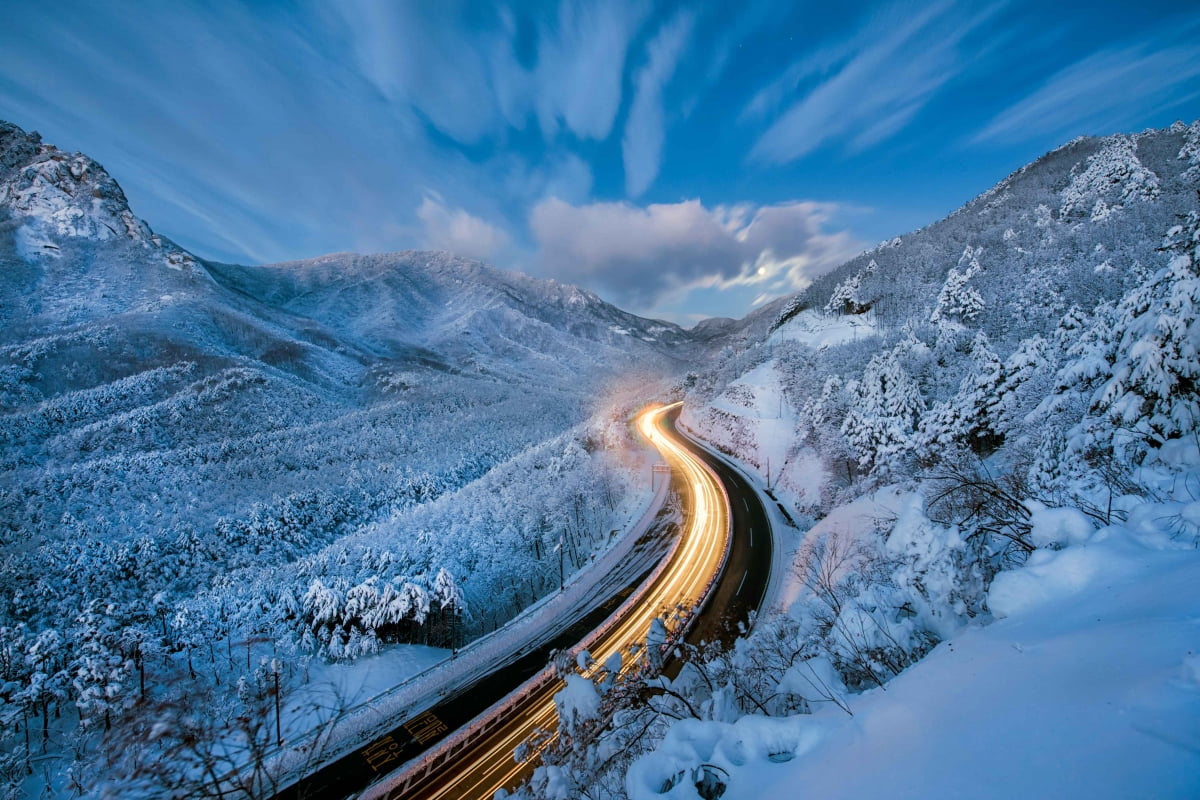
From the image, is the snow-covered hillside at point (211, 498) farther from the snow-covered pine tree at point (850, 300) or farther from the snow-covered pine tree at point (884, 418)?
the snow-covered pine tree at point (850, 300)

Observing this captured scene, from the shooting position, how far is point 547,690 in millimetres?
17219

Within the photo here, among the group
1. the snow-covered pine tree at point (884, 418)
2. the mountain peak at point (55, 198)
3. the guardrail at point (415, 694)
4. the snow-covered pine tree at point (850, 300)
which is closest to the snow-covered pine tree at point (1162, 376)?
the snow-covered pine tree at point (884, 418)

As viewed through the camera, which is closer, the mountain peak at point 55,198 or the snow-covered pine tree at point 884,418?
the snow-covered pine tree at point 884,418

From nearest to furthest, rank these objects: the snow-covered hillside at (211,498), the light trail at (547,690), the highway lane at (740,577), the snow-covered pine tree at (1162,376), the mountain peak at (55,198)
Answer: the snow-covered pine tree at (1162,376) < the light trail at (547,690) < the snow-covered hillside at (211,498) < the highway lane at (740,577) < the mountain peak at (55,198)

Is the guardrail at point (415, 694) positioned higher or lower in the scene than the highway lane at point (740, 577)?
lower

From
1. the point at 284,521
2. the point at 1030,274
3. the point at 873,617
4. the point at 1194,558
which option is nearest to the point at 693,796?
the point at 873,617

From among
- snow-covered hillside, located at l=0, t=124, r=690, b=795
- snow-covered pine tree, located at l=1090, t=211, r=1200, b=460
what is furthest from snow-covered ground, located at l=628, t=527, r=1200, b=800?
snow-covered hillside, located at l=0, t=124, r=690, b=795

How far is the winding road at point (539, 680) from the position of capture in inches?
533

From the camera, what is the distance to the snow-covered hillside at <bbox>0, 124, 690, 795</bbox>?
667 inches

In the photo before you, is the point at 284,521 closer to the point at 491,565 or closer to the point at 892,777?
the point at 491,565

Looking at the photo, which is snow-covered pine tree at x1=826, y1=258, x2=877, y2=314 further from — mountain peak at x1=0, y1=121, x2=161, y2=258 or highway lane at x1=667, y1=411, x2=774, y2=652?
mountain peak at x1=0, y1=121, x2=161, y2=258

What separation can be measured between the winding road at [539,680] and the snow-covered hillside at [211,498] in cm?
517

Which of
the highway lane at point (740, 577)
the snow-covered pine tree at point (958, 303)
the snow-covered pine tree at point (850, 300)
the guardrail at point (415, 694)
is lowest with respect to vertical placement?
the guardrail at point (415, 694)

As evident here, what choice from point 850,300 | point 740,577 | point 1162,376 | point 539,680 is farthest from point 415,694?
point 850,300
